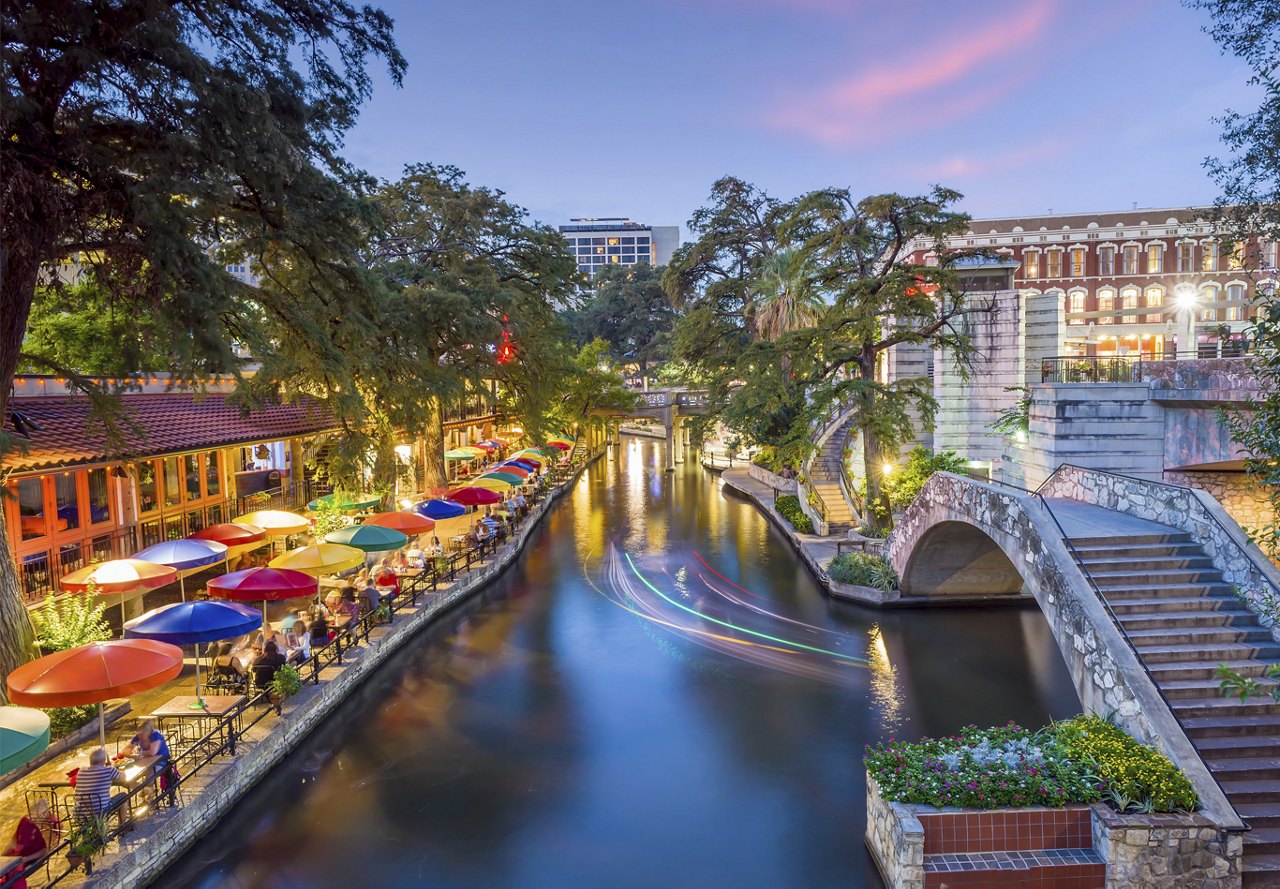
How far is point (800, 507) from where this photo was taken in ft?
107

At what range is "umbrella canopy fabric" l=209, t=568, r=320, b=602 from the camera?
47.5 feet

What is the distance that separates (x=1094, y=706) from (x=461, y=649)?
42.9 feet

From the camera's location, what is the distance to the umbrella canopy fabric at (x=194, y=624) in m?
12.1

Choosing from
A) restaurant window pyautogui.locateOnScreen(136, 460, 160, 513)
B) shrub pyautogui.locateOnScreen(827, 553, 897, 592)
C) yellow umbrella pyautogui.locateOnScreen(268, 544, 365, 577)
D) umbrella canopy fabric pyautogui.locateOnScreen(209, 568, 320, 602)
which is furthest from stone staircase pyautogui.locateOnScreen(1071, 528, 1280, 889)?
restaurant window pyautogui.locateOnScreen(136, 460, 160, 513)

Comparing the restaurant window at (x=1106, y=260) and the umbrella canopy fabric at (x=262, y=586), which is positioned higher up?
the restaurant window at (x=1106, y=260)

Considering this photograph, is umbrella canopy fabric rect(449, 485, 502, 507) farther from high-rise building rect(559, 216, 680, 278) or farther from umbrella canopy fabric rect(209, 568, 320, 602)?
high-rise building rect(559, 216, 680, 278)

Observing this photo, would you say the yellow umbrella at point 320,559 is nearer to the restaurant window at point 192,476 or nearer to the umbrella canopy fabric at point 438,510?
the umbrella canopy fabric at point 438,510

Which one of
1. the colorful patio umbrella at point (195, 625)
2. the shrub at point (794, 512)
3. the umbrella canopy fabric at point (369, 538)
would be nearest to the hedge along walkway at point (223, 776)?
the colorful patio umbrella at point (195, 625)

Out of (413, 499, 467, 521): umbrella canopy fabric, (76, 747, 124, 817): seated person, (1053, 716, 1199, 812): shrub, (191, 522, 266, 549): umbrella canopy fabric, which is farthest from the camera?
(413, 499, 467, 521): umbrella canopy fabric

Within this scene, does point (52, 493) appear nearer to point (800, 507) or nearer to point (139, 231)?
point (139, 231)

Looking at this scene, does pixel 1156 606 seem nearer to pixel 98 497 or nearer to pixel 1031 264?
pixel 98 497

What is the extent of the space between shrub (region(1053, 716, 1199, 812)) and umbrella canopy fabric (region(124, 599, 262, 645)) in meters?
12.3

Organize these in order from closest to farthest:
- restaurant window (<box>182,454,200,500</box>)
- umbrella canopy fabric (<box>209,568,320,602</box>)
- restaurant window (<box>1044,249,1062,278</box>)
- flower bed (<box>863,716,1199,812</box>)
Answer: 1. flower bed (<box>863,716,1199,812</box>)
2. umbrella canopy fabric (<box>209,568,320,602</box>)
3. restaurant window (<box>182,454,200,500</box>)
4. restaurant window (<box>1044,249,1062,278</box>)

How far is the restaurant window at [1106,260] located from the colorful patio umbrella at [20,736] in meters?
62.8
